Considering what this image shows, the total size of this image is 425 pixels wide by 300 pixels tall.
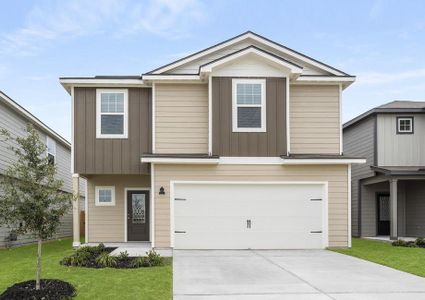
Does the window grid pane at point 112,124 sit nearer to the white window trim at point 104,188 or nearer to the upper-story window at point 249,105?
the white window trim at point 104,188

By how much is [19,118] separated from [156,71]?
6802mm

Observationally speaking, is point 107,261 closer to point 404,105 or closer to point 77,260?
point 77,260

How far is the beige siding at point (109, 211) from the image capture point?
57.6ft

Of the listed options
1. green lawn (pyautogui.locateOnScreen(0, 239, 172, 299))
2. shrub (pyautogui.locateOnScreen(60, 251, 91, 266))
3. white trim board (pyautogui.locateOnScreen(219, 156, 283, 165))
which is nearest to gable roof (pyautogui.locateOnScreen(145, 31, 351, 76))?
white trim board (pyautogui.locateOnScreen(219, 156, 283, 165))

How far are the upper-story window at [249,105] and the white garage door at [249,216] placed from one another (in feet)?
5.92

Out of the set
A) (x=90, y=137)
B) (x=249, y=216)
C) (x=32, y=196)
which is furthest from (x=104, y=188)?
(x=32, y=196)

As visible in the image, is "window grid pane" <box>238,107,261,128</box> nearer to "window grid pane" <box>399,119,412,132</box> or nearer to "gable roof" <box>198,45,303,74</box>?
"gable roof" <box>198,45,303,74</box>

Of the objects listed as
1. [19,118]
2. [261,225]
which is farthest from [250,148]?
[19,118]

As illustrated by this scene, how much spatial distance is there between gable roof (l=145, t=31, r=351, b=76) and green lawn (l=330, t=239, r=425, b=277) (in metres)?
5.67

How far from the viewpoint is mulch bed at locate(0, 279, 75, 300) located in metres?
7.83

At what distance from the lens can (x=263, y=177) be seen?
15.2 m

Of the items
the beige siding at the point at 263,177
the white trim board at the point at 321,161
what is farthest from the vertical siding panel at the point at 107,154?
the white trim board at the point at 321,161

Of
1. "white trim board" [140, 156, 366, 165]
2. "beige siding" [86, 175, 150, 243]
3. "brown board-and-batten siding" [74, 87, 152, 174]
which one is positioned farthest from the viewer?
"beige siding" [86, 175, 150, 243]

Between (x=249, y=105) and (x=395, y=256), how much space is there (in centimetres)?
598
